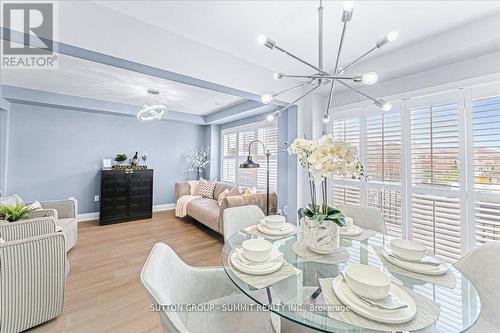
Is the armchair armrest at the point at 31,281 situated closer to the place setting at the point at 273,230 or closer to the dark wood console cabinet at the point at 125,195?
the place setting at the point at 273,230

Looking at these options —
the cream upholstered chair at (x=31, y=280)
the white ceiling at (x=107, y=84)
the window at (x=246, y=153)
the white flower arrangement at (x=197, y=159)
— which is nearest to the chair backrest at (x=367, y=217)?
the window at (x=246, y=153)

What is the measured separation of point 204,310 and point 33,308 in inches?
60.2

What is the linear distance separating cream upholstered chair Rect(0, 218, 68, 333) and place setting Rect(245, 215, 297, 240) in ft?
5.30

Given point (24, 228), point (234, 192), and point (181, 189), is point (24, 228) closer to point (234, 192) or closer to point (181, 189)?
point (234, 192)

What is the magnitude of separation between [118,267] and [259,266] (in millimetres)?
2352

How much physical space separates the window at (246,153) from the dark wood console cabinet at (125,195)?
200 centimetres

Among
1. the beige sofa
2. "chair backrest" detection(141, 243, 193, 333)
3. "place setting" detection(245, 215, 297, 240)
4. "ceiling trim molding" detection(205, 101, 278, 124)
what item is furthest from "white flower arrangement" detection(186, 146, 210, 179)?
"chair backrest" detection(141, 243, 193, 333)

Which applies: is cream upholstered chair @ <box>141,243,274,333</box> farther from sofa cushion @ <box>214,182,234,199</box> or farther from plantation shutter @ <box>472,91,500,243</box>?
sofa cushion @ <box>214,182,234,199</box>

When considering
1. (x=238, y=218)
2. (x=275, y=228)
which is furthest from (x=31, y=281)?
(x=275, y=228)

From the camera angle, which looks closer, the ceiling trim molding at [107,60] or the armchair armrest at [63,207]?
the ceiling trim molding at [107,60]

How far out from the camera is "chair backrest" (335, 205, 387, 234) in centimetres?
199

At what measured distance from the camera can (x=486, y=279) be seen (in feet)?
3.87

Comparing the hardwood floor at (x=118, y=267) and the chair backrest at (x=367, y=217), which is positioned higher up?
the chair backrest at (x=367, y=217)

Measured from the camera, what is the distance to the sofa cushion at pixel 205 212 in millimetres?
3516
